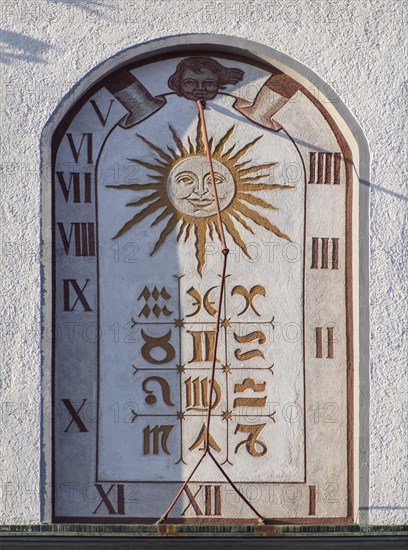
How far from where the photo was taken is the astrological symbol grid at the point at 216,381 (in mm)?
9648

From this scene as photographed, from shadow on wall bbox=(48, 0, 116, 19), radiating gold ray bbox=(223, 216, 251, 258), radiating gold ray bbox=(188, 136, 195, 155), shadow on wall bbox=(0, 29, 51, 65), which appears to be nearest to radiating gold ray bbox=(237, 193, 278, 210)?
radiating gold ray bbox=(223, 216, 251, 258)

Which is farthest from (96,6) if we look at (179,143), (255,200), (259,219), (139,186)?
(259,219)

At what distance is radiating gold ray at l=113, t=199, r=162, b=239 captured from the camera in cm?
977

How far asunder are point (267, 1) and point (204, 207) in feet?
4.34

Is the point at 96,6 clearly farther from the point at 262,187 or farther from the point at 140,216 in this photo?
the point at 262,187

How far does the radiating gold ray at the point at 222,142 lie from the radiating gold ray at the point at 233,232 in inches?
15.1

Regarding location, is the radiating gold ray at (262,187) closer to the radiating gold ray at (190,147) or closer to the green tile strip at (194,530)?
the radiating gold ray at (190,147)

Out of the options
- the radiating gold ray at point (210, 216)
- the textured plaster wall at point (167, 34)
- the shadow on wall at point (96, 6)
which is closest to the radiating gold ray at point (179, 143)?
the radiating gold ray at point (210, 216)

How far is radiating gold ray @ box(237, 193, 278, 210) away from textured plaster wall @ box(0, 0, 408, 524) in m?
0.65

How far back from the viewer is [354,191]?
32.0 feet

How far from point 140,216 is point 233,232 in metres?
0.58

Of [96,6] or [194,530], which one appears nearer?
[194,530]

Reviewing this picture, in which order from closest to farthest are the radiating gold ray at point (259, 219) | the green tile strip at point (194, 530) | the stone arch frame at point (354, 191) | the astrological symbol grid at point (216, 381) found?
the green tile strip at point (194, 530) → the stone arch frame at point (354, 191) → the astrological symbol grid at point (216, 381) → the radiating gold ray at point (259, 219)

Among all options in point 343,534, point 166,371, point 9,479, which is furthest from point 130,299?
point 343,534
